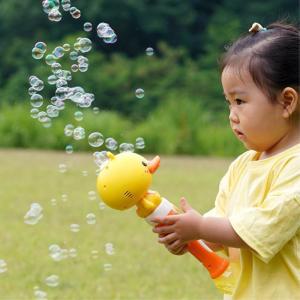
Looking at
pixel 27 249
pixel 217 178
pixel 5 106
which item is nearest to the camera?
pixel 27 249

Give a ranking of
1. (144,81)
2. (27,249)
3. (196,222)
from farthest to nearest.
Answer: (144,81) < (27,249) < (196,222)

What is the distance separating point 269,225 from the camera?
219 cm

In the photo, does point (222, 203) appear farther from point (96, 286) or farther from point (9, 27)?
point (9, 27)

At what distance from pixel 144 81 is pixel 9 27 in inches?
141

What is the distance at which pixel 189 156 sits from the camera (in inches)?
528

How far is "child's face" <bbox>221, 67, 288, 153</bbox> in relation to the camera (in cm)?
228

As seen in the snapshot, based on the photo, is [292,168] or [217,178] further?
[217,178]

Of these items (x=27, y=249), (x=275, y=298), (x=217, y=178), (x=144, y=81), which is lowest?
(x=144, y=81)

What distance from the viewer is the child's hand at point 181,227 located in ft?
7.30

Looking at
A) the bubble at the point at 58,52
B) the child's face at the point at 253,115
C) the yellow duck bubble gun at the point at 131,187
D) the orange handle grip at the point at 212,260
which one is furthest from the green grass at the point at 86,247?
the child's face at the point at 253,115

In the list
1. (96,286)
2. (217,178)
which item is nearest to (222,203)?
(96,286)

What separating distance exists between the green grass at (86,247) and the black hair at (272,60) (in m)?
1.59

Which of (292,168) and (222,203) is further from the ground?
(292,168)

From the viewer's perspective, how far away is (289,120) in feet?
7.54
